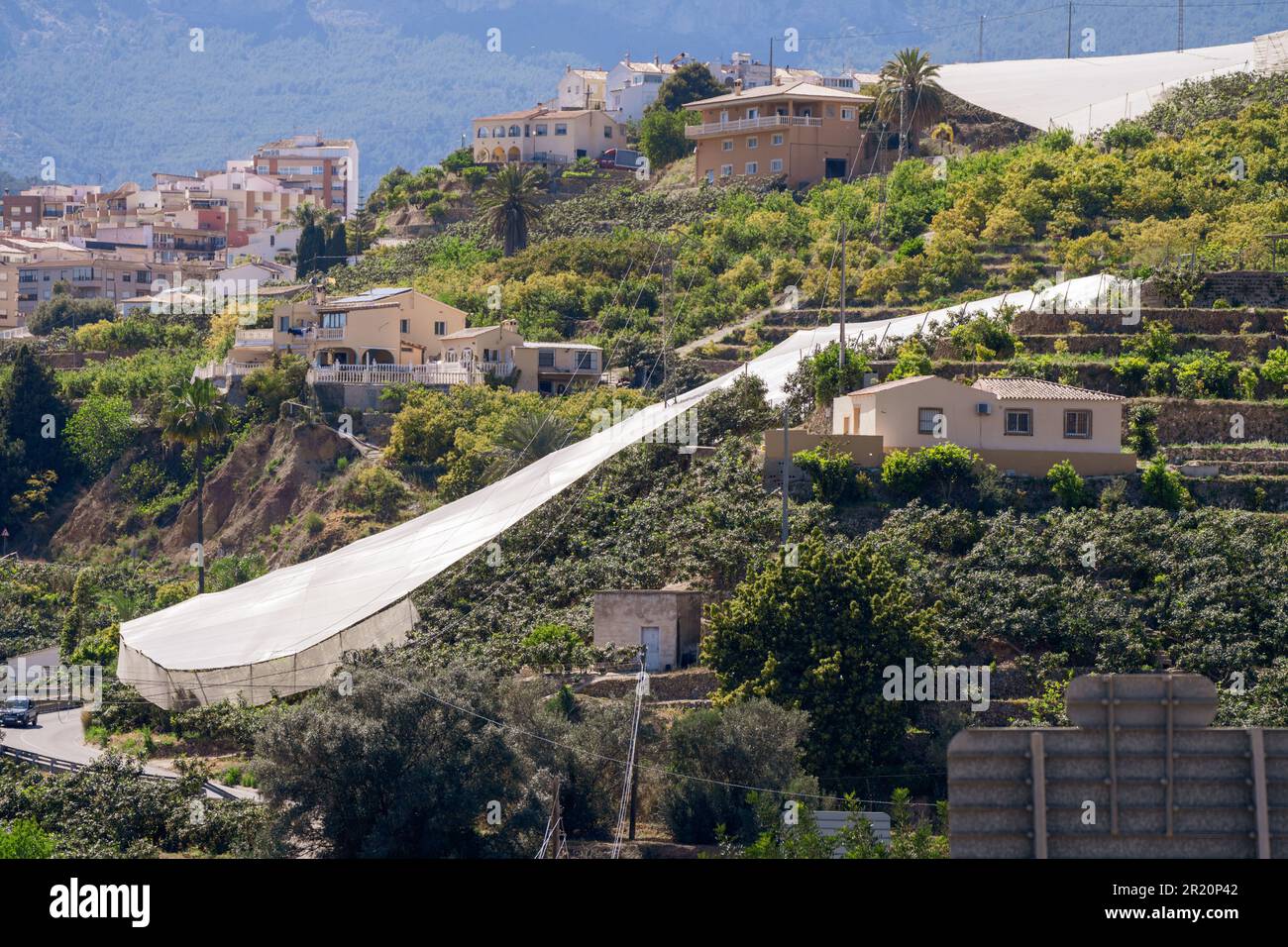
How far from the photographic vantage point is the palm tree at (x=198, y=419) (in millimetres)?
59125

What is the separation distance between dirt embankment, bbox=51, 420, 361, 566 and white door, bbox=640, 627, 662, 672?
2004 centimetres

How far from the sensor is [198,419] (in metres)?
59.2

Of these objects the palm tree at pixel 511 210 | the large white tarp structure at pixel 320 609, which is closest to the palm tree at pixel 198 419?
the large white tarp structure at pixel 320 609

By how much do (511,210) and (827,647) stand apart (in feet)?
151

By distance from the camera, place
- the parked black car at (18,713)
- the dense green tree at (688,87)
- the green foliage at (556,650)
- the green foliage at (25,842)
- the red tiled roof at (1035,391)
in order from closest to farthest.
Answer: the green foliage at (25,842) → the green foliage at (556,650) → the red tiled roof at (1035,391) → the parked black car at (18,713) → the dense green tree at (688,87)

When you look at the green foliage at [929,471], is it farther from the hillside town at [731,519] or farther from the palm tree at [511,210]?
the palm tree at [511,210]

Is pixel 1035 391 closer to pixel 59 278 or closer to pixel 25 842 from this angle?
pixel 25 842

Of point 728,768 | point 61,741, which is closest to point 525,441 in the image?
point 61,741

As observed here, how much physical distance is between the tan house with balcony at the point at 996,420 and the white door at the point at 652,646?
681 centimetres

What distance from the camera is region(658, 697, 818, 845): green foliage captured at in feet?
102

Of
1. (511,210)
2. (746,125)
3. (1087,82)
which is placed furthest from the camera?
(1087,82)

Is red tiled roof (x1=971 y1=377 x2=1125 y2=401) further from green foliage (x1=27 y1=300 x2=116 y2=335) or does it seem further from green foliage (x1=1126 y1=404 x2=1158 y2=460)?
green foliage (x1=27 y1=300 x2=116 y2=335)
